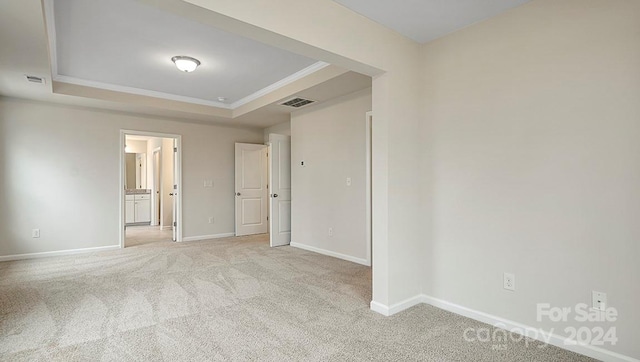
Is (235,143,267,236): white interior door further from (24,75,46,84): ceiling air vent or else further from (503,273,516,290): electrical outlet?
(503,273,516,290): electrical outlet

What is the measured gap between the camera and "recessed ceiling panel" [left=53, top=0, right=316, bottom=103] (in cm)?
278

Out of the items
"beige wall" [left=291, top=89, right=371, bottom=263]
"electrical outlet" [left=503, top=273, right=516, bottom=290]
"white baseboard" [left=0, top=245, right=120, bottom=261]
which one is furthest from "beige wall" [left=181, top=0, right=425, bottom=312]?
"white baseboard" [left=0, top=245, right=120, bottom=261]

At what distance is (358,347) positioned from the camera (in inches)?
85.7

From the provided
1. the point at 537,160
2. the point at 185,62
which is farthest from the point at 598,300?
the point at 185,62

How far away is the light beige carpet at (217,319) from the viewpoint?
2.11m

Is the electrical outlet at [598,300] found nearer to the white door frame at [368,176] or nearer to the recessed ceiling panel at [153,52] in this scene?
the white door frame at [368,176]

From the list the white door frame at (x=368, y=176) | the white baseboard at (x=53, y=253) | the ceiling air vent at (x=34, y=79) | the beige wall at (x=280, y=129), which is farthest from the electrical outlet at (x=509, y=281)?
the white baseboard at (x=53, y=253)

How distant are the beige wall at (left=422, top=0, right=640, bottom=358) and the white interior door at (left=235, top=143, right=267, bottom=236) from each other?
4.73m

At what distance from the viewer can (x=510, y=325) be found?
7.93ft

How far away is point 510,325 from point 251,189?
557 cm

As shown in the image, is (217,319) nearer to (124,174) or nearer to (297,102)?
(297,102)

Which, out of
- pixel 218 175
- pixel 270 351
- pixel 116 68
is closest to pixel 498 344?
pixel 270 351

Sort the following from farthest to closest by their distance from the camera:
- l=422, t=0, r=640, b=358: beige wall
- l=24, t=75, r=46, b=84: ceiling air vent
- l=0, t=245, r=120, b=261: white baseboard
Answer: l=0, t=245, r=120, b=261: white baseboard → l=24, t=75, r=46, b=84: ceiling air vent → l=422, t=0, r=640, b=358: beige wall

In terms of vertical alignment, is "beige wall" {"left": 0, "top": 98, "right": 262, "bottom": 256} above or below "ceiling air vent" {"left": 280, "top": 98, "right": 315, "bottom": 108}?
below
